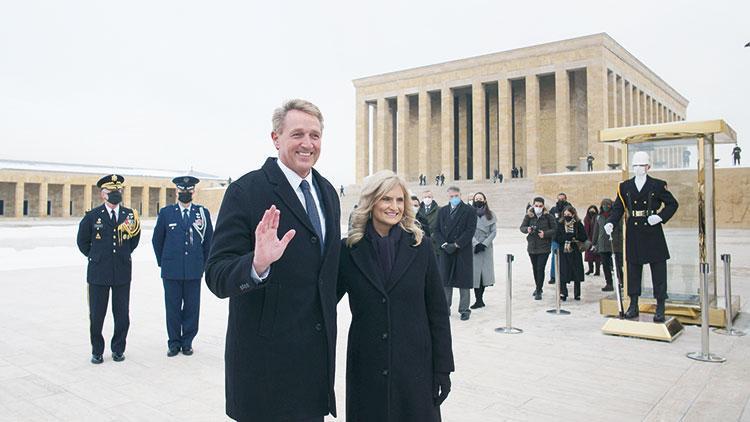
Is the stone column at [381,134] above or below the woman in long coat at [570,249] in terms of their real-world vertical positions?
above

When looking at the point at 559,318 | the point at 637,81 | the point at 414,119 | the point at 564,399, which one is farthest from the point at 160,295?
the point at 637,81

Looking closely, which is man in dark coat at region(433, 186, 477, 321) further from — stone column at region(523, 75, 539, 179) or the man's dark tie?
stone column at region(523, 75, 539, 179)

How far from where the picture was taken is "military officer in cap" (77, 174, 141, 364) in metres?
5.74

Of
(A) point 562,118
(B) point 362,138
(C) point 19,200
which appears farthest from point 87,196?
(A) point 562,118

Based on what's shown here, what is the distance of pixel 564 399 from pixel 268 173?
3380 mm

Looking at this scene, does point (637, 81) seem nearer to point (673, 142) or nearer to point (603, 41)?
point (603, 41)

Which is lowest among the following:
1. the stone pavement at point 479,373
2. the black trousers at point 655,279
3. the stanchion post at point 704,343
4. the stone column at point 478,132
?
the stone pavement at point 479,373

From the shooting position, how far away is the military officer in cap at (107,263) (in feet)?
18.8

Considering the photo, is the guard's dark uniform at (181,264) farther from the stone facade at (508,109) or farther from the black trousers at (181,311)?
the stone facade at (508,109)

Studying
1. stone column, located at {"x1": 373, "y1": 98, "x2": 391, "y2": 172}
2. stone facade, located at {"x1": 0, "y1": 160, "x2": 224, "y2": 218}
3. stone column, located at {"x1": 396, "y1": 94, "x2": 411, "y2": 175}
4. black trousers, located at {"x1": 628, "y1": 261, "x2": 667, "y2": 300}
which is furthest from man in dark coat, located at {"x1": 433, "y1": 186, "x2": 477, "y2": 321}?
stone facade, located at {"x1": 0, "y1": 160, "x2": 224, "y2": 218}

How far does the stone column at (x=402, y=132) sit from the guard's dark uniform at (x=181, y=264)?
44593 mm

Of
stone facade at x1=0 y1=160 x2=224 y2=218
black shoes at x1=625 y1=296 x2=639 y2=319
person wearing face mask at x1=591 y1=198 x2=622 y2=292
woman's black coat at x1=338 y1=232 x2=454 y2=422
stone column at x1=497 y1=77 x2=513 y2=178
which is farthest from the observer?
stone facade at x1=0 y1=160 x2=224 y2=218

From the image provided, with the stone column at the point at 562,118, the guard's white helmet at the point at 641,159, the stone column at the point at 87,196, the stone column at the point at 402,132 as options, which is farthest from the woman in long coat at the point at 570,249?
the stone column at the point at 87,196

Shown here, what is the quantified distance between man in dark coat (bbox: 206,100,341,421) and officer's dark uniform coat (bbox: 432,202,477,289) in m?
5.68
